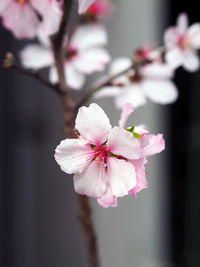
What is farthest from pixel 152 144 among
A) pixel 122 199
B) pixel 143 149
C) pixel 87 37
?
pixel 122 199

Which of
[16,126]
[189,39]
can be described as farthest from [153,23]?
[189,39]

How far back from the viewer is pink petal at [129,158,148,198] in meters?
0.25

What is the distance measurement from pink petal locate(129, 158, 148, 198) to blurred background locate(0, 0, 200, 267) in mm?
815

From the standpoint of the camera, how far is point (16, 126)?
1170 mm

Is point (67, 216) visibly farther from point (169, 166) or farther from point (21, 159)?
point (169, 166)

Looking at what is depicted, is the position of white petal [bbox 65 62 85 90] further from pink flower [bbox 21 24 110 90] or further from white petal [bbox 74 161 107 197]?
white petal [bbox 74 161 107 197]

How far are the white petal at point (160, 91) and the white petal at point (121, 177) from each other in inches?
6.6

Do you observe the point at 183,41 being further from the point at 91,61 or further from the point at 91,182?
the point at 91,182

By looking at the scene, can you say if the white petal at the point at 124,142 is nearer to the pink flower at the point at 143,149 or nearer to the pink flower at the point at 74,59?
the pink flower at the point at 143,149

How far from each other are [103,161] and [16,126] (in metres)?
0.93

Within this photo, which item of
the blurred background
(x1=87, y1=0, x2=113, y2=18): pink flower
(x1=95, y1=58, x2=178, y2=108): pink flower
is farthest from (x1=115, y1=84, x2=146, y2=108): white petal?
the blurred background

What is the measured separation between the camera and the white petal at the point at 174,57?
36 cm

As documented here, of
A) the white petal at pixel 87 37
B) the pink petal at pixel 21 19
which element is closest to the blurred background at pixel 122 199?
the white petal at pixel 87 37

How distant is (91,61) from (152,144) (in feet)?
0.65
